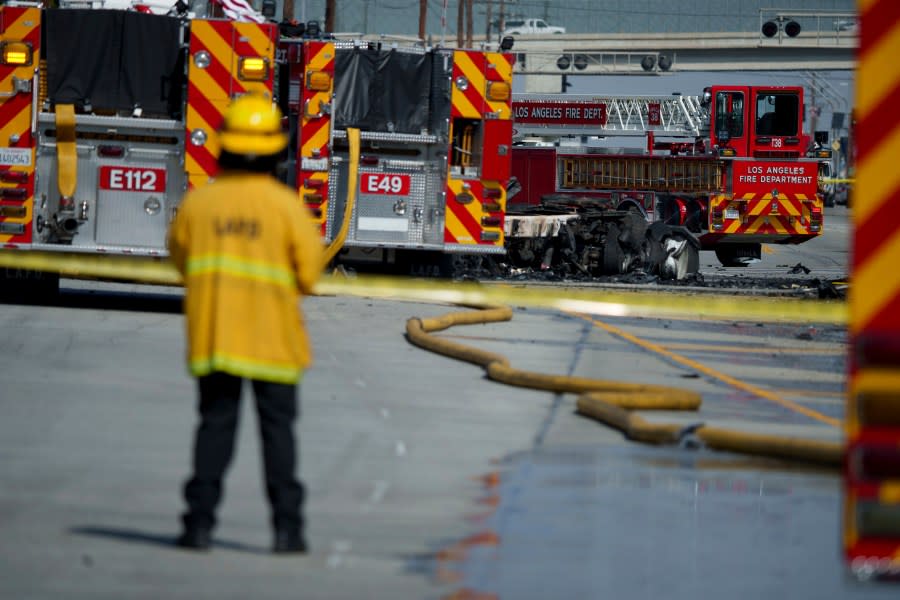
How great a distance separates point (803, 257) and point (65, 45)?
22317 millimetres

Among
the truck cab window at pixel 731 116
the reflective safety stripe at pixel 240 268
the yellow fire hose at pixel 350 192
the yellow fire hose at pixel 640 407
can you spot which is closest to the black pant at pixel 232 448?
the reflective safety stripe at pixel 240 268

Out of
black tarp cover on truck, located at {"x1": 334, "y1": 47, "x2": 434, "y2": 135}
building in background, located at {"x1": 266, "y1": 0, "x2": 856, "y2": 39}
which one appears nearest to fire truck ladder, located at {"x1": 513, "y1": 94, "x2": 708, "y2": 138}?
black tarp cover on truck, located at {"x1": 334, "y1": 47, "x2": 434, "y2": 135}

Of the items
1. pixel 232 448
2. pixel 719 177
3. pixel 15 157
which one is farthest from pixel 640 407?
pixel 719 177

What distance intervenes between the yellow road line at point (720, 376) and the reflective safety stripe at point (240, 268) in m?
4.90

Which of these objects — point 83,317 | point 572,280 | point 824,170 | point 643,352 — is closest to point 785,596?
point 643,352

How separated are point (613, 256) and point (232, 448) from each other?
18.4 m

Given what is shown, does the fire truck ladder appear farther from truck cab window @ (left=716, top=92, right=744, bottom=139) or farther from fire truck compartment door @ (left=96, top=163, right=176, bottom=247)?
fire truck compartment door @ (left=96, top=163, right=176, bottom=247)

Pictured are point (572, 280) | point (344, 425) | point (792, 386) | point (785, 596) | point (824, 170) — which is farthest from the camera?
point (824, 170)

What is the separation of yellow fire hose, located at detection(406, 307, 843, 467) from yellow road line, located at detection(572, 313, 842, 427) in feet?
2.63

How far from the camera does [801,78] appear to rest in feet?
278

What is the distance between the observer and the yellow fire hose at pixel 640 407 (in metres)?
8.70

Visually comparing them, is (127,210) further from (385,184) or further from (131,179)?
(385,184)

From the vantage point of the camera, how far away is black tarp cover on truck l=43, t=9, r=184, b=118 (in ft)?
51.1

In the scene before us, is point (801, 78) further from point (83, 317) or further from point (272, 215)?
point (272, 215)
